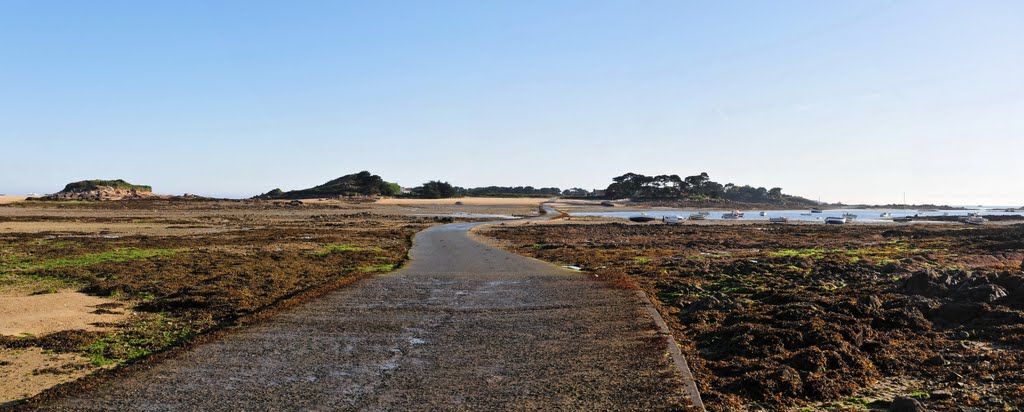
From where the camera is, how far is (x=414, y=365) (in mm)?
8555

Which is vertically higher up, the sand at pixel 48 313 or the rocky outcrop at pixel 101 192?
the rocky outcrop at pixel 101 192

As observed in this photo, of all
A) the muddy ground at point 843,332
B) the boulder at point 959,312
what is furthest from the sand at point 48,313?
the boulder at point 959,312

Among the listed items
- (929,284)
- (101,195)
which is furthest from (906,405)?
(101,195)

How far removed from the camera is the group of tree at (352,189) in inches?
4296

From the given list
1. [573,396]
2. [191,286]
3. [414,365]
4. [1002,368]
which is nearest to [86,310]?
[191,286]

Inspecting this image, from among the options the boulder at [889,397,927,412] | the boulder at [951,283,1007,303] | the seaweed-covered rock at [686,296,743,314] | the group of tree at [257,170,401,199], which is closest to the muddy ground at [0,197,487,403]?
the seaweed-covered rock at [686,296,743,314]

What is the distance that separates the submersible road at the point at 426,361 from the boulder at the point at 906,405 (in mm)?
2177

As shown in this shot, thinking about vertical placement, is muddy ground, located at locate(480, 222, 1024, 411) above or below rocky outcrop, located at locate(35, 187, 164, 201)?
below

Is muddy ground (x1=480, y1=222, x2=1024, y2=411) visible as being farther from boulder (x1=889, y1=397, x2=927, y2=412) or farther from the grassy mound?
the grassy mound

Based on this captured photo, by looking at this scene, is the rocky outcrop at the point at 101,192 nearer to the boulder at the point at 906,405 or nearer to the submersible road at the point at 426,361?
the submersible road at the point at 426,361

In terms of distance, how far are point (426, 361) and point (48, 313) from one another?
27.2 ft

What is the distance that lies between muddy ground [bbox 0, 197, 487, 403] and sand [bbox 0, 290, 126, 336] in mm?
87

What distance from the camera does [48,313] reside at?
38.9 ft

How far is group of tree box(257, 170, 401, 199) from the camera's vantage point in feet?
358
